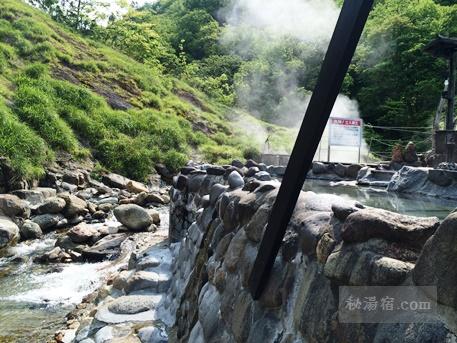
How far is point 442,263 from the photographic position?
3.76 ft

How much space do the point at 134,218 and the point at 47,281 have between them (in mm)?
A: 2798

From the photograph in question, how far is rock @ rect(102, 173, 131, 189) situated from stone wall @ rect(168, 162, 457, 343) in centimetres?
1128

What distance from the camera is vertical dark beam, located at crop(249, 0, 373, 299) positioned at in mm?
1562

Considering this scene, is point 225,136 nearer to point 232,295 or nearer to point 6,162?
point 6,162

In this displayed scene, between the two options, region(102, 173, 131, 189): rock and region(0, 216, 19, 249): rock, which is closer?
region(0, 216, 19, 249): rock

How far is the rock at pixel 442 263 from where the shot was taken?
1109 mm

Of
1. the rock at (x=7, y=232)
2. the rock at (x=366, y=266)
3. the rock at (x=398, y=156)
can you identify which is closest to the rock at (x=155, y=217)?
the rock at (x=7, y=232)

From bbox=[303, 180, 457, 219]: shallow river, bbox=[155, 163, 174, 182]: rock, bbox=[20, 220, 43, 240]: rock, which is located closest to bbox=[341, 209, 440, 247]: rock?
bbox=[303, 180, 457, 219]: shallow river

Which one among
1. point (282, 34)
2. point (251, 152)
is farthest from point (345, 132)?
point (282, 34)

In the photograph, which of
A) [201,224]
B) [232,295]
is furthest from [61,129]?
[232,295]

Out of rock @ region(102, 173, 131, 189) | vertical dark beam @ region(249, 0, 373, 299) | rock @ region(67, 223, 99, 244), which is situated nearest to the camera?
Answer: vertical dark beam @ region(249, 0, 373, 299)

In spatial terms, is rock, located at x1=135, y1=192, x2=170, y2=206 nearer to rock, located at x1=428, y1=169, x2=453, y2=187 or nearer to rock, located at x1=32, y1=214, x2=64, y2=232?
rock, located at x1=32, y1=214, x2=64, y2=232

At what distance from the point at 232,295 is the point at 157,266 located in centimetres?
324

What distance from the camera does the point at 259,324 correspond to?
2107 mm
